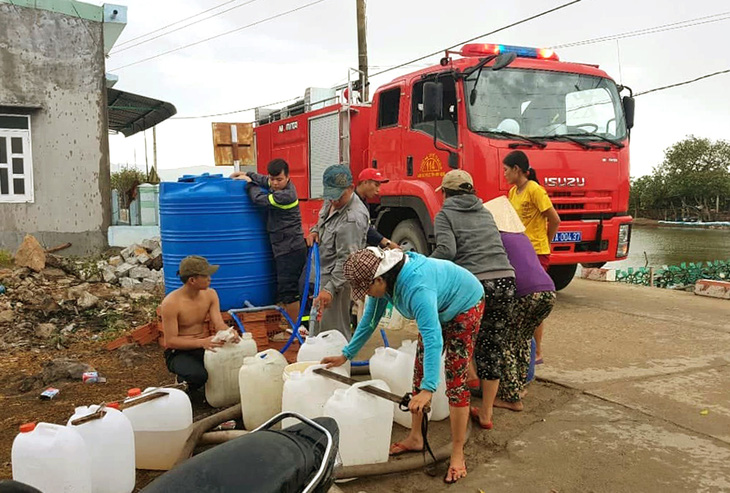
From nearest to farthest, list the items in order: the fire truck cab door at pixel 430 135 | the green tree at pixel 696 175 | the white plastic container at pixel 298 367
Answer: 1. the white plastic container at pixel 298 367
2. the fire truck cab door at pixel 430 135
3. the green tree at pixel 696 175

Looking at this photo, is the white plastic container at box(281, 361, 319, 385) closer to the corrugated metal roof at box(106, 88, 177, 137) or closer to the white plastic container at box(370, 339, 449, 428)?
the white plastic container at box(370, 339, 449, 428)

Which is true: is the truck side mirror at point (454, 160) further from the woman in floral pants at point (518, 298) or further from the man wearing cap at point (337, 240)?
the woman in floral pants at point (518, 298)

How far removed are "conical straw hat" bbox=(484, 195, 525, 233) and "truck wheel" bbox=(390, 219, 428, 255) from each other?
2.68 metres

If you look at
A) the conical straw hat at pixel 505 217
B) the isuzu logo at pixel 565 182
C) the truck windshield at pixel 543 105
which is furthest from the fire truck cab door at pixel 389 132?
the conical straw hat at pixel 505 217

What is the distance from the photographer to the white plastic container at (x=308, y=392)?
3096 mm

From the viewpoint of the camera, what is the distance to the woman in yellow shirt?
175 inches

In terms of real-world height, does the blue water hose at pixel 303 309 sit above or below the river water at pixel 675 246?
above

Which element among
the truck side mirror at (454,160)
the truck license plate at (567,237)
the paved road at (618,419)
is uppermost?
the truck side mirror at (454,160)

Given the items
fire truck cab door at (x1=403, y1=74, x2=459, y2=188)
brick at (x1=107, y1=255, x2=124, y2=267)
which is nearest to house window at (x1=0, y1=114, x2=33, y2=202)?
brick at (x1=107, y1=255, x2=124, y2=267)

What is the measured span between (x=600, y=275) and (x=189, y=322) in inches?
315

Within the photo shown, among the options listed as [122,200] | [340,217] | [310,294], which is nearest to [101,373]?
[310,294]

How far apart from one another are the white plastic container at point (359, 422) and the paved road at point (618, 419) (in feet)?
0.48

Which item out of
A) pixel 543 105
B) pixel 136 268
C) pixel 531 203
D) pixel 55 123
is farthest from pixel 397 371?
pixel 55 123

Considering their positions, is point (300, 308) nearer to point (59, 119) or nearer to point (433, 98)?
point (433, 98)
